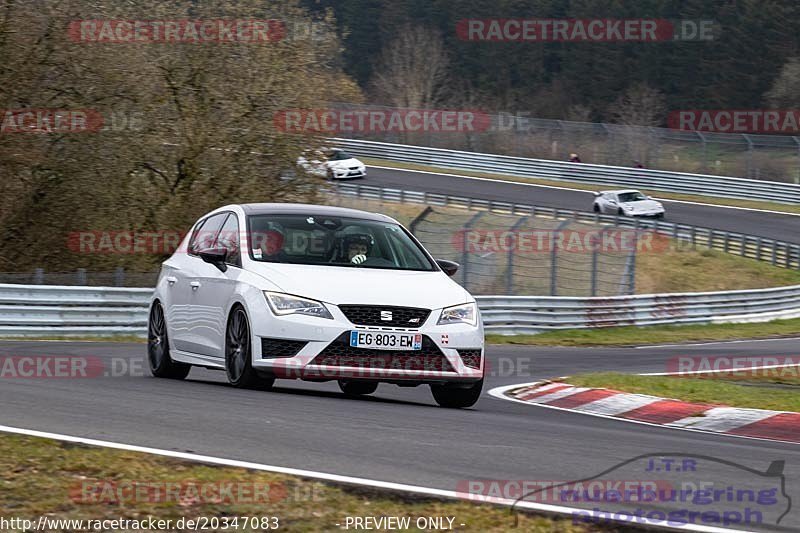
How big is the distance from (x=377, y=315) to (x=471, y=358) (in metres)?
0.91

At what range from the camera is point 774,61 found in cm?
8244

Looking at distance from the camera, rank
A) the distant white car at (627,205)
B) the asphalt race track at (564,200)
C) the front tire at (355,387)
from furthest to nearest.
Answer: the asphalt race track at (564,200)
the distant white car at (627,205)
the front tire at (355,387)

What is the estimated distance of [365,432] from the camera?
25.5 ft

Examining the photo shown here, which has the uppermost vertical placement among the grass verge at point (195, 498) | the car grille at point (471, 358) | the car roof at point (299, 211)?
the car roof at point (299, 211)

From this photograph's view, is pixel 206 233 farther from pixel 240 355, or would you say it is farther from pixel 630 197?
pixel 630 197

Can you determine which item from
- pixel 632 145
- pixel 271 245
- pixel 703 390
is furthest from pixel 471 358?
pixel 632 145

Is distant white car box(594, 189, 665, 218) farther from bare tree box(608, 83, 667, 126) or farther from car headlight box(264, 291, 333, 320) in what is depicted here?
car headlight box(264, 291, 333, 320)

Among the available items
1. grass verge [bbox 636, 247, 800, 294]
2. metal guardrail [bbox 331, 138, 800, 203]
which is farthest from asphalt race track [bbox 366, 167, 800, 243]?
grass verge [bbox 636, 247, 800, 294]

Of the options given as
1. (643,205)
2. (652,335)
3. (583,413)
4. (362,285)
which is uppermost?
(362,285)

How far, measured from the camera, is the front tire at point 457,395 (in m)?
10.3

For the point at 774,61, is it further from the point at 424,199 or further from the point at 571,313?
the point at 571,313

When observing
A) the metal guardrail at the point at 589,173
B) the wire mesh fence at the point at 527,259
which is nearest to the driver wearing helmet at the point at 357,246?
the wire mesh fence at the point at 527,259

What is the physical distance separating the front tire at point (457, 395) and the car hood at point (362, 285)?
0.71m

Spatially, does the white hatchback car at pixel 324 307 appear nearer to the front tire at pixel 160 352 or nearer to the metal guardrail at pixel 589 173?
the front tire at pixel 160 352
